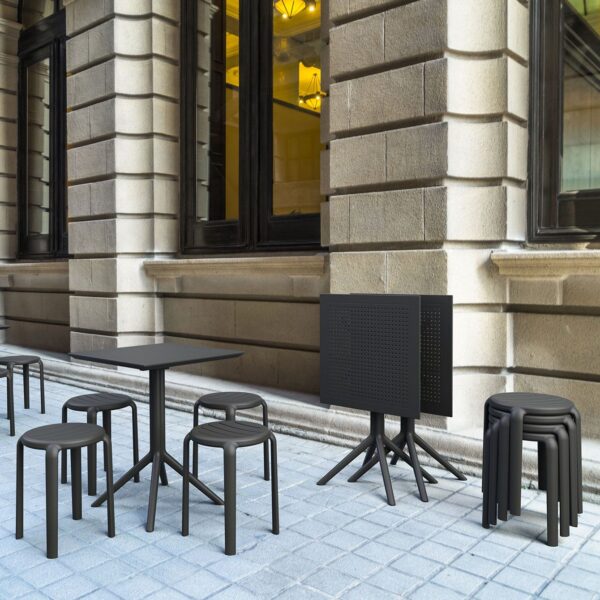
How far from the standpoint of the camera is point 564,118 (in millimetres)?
6074

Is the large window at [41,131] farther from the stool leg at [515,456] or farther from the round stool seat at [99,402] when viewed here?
the stool leg at [515,456]

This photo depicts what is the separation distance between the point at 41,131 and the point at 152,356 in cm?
977

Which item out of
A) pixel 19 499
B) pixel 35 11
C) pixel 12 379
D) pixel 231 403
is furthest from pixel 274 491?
pixel 35 11

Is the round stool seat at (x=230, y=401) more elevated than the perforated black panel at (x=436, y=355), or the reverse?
the perforated black panel at (x=436, y=355)

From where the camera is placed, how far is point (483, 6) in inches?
231

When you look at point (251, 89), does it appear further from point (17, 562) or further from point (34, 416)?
point (17, 562)

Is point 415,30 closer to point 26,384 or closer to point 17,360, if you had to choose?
point 17,360

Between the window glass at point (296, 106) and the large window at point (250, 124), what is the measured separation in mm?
12

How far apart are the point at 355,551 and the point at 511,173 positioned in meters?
3.63

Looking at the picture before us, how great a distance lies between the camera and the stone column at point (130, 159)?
370 inches

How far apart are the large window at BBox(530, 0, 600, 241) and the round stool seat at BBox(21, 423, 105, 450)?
4.22 m

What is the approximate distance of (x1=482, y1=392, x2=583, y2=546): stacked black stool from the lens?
4.05m

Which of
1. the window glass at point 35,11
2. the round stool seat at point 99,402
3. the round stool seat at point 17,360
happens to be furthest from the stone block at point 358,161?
the window glass at point 35,11

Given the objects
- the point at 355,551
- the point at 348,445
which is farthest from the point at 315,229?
the point at 355,551
